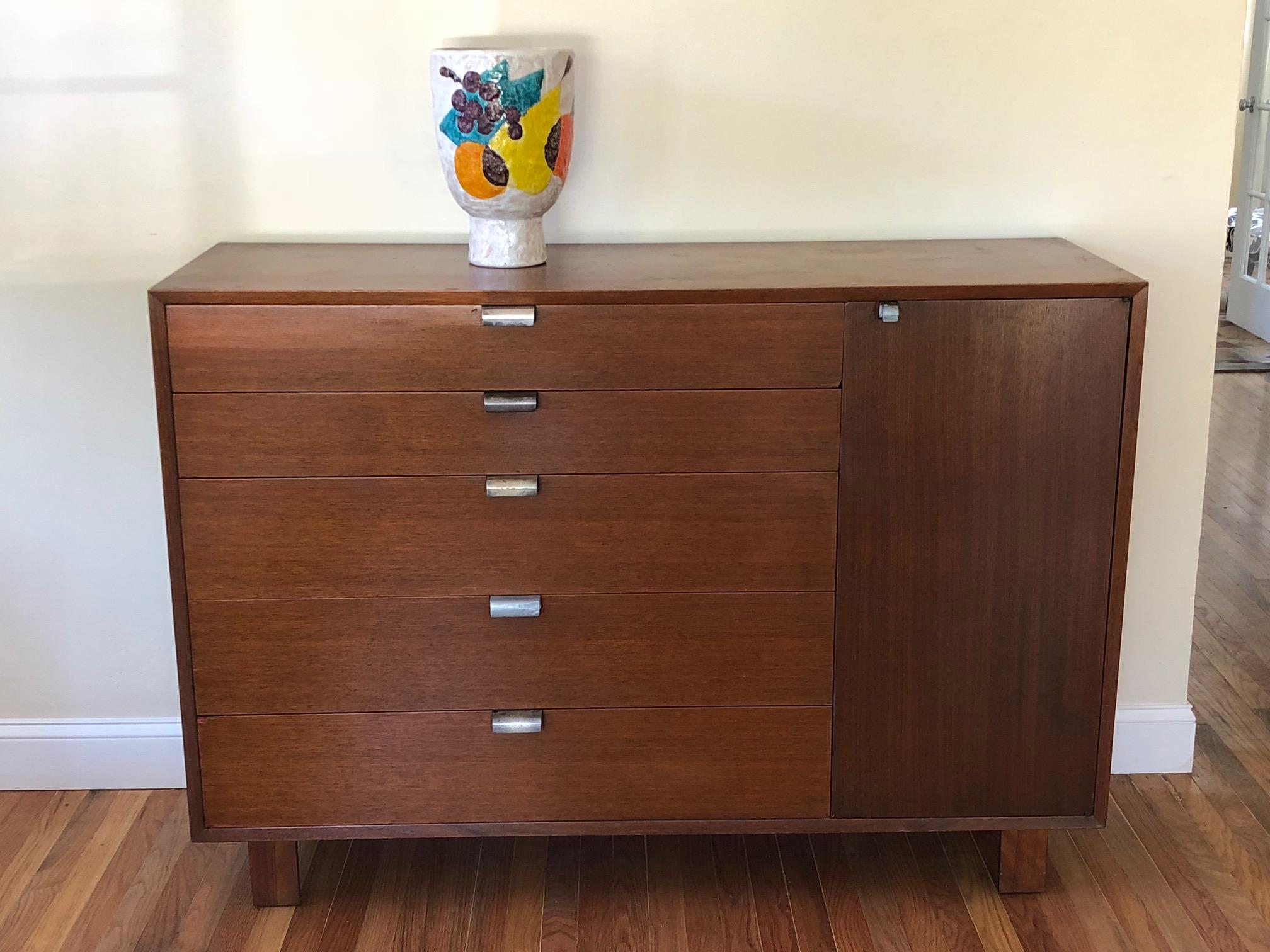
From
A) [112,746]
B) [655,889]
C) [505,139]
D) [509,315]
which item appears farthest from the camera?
[112,746]

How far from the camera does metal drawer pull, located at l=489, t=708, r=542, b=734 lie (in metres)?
1.75

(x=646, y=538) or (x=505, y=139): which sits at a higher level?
(x=505, y=139)

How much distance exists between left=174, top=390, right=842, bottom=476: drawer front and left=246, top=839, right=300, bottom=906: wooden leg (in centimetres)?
57

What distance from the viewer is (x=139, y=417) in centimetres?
204

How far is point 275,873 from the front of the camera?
1866mm

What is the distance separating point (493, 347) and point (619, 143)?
1.63 ft

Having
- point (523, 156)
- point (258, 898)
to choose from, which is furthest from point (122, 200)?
point (258, 898)

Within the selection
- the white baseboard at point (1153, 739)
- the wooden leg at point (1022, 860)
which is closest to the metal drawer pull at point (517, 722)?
the wooden leg at point (1022, 860)

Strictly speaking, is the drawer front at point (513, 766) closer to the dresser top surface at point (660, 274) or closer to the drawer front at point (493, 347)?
the drawer front at point (493, 347)

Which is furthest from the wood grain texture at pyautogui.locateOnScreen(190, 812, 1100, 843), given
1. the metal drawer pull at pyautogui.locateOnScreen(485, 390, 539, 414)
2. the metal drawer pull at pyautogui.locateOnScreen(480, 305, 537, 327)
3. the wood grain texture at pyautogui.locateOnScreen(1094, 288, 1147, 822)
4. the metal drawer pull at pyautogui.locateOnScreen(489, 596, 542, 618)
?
the metal drawer pull at pyautogui.locateOnScreen(480, 305, 537, 327)

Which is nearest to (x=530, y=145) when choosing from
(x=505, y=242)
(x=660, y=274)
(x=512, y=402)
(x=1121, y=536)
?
(x=505, y=242)

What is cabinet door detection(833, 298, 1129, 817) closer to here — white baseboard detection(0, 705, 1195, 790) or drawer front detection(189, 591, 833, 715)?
drawer front detection(189, 591, 833, 715)

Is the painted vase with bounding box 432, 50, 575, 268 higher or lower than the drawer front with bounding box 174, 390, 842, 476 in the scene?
higher

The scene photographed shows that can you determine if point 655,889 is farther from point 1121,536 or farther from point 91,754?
point 91,754
